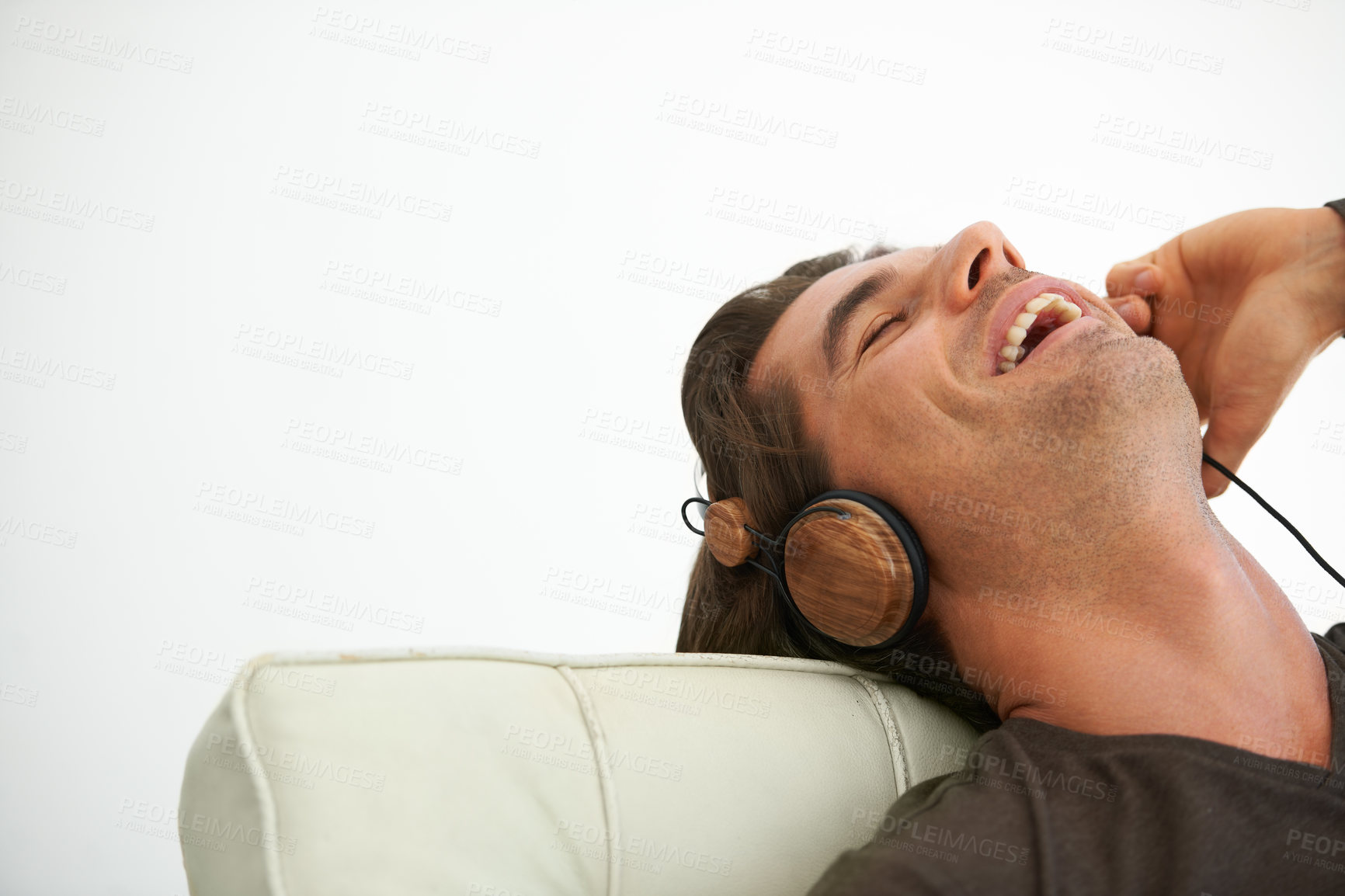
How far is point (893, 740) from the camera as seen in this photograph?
1.34 meters

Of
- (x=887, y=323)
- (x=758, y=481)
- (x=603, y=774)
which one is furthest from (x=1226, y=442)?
(x=603, y=774)

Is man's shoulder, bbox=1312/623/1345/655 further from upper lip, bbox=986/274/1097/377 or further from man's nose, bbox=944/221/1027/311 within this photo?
man's nose, bbox=944/221/1027/311

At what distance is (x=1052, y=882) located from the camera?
3.37 ft

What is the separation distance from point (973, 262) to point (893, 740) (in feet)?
2.88

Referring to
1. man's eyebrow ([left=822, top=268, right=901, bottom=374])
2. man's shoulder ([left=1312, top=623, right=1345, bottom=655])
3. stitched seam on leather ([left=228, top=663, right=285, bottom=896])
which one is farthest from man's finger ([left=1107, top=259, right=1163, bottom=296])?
stitched seam on leather ([left=228, top=663, right=285, bottom=896])

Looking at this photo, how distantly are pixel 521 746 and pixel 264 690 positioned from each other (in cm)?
30

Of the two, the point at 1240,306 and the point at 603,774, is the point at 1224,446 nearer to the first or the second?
the point at 1240,306

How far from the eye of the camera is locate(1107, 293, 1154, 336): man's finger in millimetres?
2014

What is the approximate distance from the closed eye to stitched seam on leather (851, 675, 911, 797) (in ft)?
2.06

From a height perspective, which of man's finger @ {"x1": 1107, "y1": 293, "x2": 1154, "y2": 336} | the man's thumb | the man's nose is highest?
the man's nose

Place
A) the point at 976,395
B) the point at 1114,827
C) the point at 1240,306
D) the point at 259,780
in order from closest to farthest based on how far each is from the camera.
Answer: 1. the point at 259,780
2. the point at 1114,827
3. the point at 976,395
4. the point at 1240,306

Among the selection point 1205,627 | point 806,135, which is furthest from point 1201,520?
point 806,135

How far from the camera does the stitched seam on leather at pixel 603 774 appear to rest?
3.39 feet

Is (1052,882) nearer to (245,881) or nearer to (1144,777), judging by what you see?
(1144,777)
